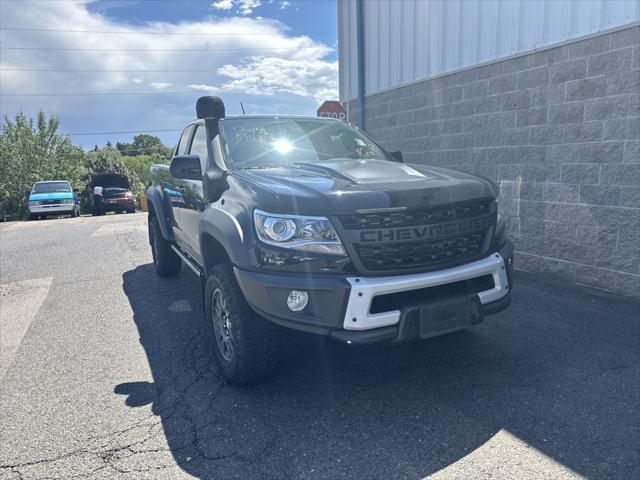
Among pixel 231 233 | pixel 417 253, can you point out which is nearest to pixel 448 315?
pixel 417 253

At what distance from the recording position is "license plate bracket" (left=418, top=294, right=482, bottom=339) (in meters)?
2.61

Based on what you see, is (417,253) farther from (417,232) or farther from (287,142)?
(287,142)

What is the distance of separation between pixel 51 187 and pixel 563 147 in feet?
66.4

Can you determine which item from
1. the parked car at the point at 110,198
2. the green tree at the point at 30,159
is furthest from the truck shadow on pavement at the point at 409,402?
the green tree at the point at 30,159

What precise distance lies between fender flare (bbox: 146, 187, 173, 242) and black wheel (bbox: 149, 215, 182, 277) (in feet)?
1.08

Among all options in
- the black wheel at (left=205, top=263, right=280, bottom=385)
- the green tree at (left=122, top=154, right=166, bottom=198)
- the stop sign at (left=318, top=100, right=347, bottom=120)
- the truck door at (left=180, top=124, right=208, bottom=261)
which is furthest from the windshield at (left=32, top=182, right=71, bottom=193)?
the black wheel at (left=205, top=263, right=280, bottom=385)

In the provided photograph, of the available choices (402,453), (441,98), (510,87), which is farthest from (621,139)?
(402,453)

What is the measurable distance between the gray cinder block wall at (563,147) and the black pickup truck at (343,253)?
2.38 metres

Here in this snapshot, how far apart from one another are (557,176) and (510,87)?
50.7 inches

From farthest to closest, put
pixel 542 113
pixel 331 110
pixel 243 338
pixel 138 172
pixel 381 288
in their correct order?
1. pixel 138 172
2. pixel 331 110
3. pixel 542 113
4. pixel 243 338
5. pixel 381 288

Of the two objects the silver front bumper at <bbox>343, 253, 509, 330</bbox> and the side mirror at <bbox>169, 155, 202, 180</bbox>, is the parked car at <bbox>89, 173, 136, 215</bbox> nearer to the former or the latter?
the side mirror at <bbox>169, 155, 202, 180</bbox>

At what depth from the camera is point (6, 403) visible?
3.06m

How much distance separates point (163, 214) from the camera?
17.7ft

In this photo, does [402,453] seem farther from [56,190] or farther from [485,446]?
[56,190]
